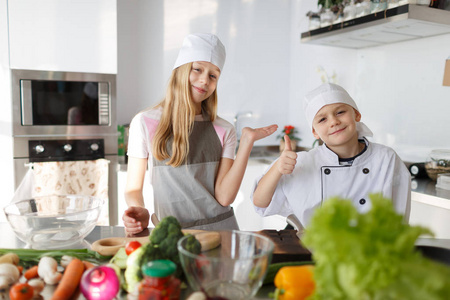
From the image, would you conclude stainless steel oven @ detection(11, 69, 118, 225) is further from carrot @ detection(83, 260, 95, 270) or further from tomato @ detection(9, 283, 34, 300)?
tomato @ detection(9, 283, 34, 300)

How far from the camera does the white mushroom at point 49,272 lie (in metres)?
0.78

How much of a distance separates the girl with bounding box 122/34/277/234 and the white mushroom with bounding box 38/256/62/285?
686 millimetres

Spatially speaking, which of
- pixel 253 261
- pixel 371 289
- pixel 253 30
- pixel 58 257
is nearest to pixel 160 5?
pixel 253 30

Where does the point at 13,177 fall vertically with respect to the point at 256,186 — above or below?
below

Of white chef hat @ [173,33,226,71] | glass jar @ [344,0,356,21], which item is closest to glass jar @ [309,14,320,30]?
glass jar @ [344,0,356,21]

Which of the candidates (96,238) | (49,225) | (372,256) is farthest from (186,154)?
(372,256)

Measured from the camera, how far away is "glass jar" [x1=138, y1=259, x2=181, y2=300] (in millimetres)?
645

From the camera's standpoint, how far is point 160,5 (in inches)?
129

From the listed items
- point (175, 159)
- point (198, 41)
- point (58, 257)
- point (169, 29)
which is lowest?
point (58, 257)

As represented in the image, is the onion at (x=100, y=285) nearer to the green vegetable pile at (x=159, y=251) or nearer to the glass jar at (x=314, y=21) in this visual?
the green vegetable pile at (x=159, y=251)

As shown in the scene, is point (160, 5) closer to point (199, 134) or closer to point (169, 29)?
point (169, 29)

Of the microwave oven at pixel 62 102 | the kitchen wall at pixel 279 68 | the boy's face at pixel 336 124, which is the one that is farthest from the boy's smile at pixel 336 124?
the microwave oven at pixel 62 102

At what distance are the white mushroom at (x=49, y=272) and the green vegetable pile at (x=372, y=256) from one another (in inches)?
22.5

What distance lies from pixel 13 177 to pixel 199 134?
63.3 inches
